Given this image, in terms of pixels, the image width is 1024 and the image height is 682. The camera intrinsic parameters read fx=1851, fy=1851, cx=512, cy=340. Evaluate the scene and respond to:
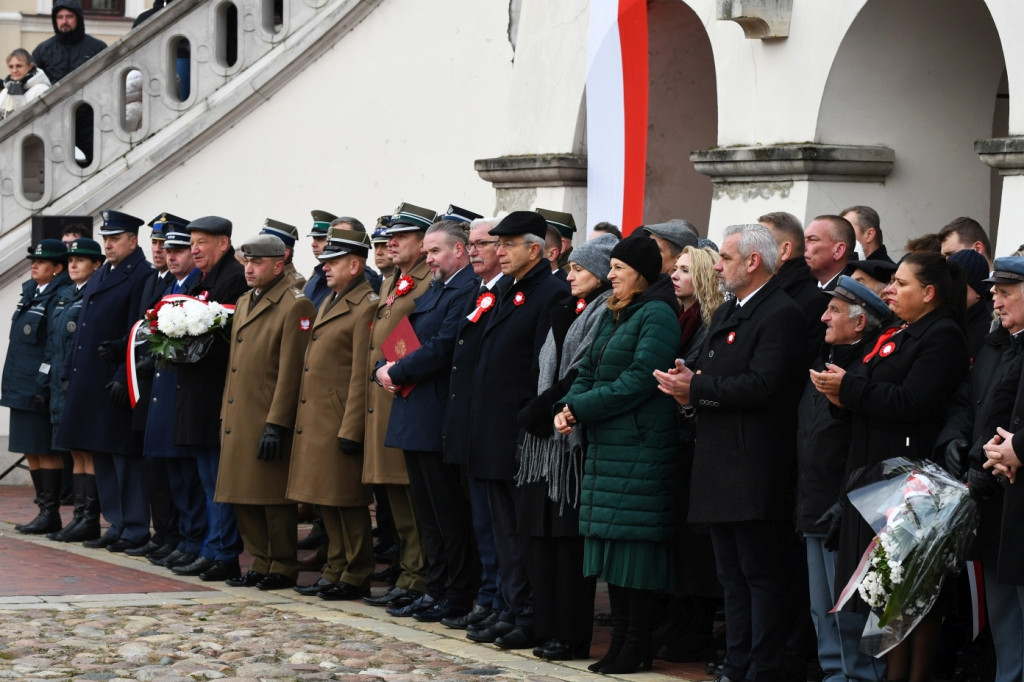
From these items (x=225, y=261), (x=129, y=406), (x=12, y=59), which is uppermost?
(x=12, y=59)

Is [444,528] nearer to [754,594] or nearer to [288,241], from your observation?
[754,594]

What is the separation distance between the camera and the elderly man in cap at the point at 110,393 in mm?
11648

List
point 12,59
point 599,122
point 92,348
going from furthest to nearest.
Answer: point 12,59 < point 92,348 < point 599,122

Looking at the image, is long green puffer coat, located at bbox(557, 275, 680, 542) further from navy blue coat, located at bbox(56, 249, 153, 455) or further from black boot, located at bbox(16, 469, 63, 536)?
black boot, located at bbox(16, 469, 63, 536)

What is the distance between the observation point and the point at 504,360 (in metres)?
8.76

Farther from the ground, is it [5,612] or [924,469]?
[924,469]

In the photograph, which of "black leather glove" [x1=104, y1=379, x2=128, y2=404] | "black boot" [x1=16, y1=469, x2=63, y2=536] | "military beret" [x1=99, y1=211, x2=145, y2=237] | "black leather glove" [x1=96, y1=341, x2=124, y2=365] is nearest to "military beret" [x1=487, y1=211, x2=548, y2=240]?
Answer: "black leather glove" [x1=104, y1=379, x2=128, y2=404]

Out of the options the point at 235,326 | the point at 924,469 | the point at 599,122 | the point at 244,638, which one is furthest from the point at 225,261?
the point at 924,469

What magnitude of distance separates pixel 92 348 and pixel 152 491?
1.11 meters

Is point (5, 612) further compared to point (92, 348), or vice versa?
point (92, 348)

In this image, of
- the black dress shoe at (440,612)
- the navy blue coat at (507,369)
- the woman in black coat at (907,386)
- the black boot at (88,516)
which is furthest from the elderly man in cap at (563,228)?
the black boot at (88,516)

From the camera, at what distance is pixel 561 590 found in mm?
8266

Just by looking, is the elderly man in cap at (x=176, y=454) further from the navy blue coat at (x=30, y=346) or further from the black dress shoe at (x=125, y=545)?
the navy blue coat at (x=30, y=346)

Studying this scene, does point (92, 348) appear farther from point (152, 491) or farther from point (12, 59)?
point (12, 59)
